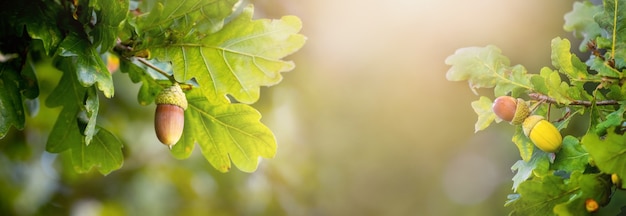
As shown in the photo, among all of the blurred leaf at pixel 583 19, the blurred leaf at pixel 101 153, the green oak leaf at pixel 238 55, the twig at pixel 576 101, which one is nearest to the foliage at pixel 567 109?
the twig at pixel 576 101

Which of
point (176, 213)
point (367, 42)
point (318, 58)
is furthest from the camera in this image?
point (367, 42)

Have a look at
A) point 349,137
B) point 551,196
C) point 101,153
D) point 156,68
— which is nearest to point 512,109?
point 551,196

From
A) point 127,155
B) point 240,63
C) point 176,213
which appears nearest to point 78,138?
point 240,63

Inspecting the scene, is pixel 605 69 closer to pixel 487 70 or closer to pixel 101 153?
pixel 487 70

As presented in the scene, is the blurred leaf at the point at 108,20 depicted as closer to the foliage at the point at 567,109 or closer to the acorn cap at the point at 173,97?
the acorn cap at the point at 173,97

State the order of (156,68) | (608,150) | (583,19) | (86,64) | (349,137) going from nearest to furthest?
(608,150) → (86,64) → (156,68) → (583,19) → (349,137)

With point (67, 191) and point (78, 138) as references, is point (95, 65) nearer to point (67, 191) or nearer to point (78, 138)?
point (78, 138)

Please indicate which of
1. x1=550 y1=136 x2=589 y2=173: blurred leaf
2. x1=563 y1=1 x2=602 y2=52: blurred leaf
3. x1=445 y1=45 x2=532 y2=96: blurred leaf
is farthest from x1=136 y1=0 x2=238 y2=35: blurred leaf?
x1=563 y1=1 x2=602 y2=52: blurred leaf
